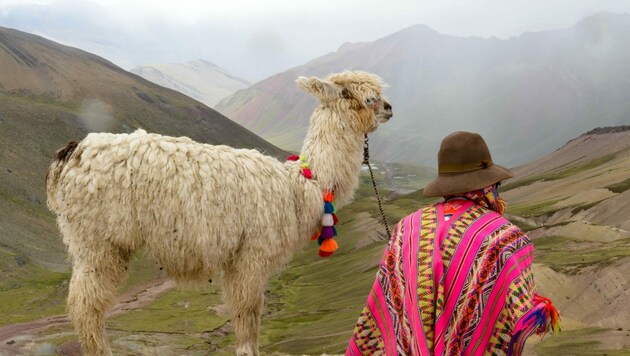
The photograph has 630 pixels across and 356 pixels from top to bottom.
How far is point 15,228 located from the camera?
71125mm

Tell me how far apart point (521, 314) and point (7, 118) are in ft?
372

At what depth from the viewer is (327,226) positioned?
306 inches

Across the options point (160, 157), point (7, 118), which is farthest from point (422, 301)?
point (7, 118)

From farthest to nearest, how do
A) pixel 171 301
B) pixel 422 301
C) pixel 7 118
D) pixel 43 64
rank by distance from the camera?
pixel 43 64
pixel 7 118
pixel 171 301
pixel 422 301

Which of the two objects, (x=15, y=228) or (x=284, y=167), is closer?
(x=284, y=167)

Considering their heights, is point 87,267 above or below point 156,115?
above

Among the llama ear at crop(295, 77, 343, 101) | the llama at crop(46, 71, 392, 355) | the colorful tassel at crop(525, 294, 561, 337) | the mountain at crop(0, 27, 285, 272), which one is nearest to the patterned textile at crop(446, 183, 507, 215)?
the colorful tassel at crop(525, 294, 561, 337)

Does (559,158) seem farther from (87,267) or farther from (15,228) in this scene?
(87,267)

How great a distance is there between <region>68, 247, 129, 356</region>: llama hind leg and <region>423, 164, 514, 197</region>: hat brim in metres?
4.23

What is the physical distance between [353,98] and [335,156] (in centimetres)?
91

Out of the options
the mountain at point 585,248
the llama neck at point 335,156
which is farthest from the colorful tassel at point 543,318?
the mountain at point 585,248

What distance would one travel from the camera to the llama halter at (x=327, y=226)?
777 centimetres

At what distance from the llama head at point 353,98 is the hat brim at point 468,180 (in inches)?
150

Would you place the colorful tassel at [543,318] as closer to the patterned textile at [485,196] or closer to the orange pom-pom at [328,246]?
the patterned textile at [485,196]
